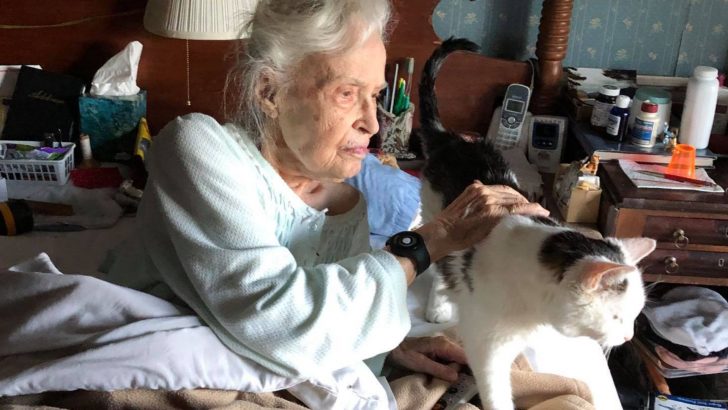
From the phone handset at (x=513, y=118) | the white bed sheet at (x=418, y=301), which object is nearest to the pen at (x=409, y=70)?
the phone handset at (x=513, y=118)

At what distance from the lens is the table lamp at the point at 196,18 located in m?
1.95

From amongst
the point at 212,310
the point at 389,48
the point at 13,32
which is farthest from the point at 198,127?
the point at 13,32

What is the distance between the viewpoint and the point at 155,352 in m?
0.93

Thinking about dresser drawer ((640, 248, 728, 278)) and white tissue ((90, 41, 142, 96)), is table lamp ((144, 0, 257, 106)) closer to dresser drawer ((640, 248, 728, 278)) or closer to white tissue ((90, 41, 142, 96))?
white tissue ((90, 41, 142, 96))

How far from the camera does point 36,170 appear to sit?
1.93m

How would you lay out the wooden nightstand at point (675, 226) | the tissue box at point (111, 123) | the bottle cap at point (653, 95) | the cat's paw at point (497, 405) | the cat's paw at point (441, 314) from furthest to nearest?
the tissue box at point (111, 123) → the bottle cap at point (653, 95) → the wooden nightstand at point (675, 226) → the cat's paw at point (441, 314) → the cat's paw at point (497, 405)

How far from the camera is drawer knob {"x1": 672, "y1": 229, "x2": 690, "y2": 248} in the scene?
1728 mm

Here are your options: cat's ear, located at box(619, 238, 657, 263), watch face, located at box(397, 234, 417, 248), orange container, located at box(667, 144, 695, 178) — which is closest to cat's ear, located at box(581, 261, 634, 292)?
cat's ear, located at box(619, 238, 657, 263)

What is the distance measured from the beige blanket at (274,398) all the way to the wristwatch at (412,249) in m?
0.23

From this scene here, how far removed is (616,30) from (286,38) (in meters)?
1.52

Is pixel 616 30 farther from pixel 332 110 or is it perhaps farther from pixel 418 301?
pixel 332 110

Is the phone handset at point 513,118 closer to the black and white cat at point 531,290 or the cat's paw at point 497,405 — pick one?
the black and white cat at point 531,290

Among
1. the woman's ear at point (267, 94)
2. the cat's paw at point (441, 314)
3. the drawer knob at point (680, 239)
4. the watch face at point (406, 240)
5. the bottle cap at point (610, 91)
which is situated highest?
the woman's ear at point (267, 94)

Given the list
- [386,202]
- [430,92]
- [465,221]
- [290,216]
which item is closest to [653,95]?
[430,92]
